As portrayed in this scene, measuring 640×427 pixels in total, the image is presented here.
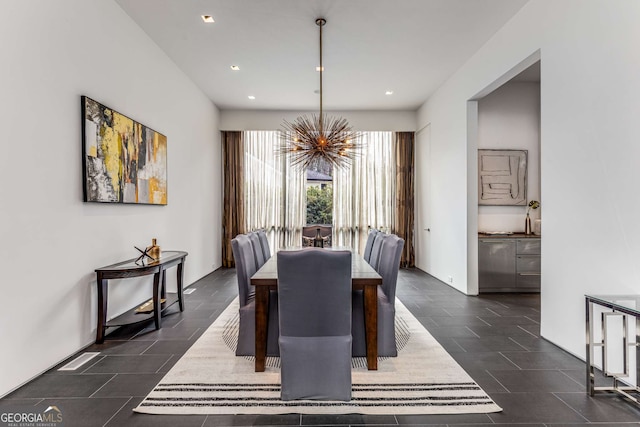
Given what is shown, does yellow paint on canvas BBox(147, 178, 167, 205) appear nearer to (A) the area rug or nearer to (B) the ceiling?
(B) the ceiling

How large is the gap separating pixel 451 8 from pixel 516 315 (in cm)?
334

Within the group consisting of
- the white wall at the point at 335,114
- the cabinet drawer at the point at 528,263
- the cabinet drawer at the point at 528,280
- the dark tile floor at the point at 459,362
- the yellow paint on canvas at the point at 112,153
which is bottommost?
the dark tile floor at the point at 459,362

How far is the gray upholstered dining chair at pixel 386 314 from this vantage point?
254cm

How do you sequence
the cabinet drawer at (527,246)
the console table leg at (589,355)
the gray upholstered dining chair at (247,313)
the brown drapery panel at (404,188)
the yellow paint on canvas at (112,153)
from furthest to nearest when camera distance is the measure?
the brown drapery panel at (404,188), the cabinet drawer at (527,246), the yellow paint on canvas at (112,153), the gray upholstered dining chair at (247,313), the console table leg at (589,355)

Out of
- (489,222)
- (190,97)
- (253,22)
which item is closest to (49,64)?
(253,22)

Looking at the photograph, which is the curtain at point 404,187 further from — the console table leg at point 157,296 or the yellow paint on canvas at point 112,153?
the yellow paint on canvas at point 112,153

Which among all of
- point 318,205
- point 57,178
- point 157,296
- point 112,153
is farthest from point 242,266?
point 318,205

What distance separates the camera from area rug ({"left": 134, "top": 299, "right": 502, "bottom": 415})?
1.95 meters

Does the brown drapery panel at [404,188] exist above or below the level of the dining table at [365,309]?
above

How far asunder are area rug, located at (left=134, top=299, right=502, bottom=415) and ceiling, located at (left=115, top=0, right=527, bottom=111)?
128 inches

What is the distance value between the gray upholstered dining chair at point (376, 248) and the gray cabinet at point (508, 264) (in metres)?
1.95

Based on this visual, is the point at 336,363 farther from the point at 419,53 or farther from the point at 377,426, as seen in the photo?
the point at 419,53

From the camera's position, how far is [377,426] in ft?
5.87

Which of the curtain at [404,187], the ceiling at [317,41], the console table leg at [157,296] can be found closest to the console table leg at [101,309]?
the console table leg at [157,296]
